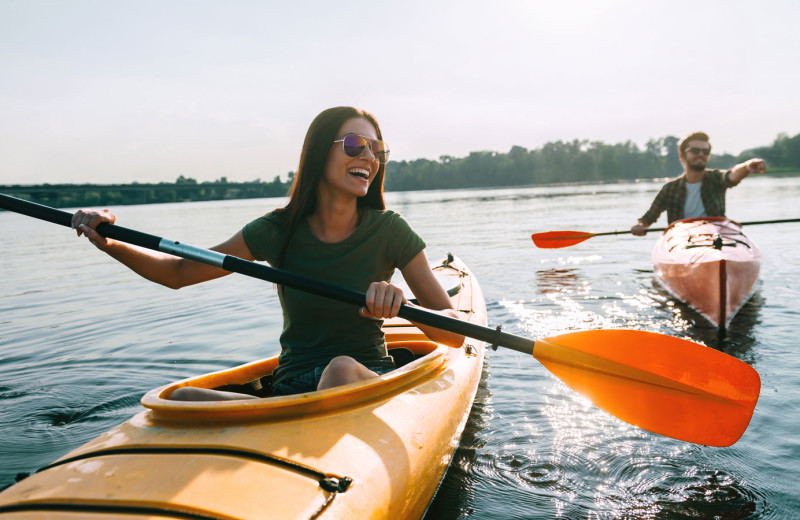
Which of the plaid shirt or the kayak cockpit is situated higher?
the plaid shirt

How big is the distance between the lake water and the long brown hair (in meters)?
1.65

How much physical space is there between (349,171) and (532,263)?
850 cm

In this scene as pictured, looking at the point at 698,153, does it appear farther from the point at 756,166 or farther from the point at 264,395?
the point at 264,395

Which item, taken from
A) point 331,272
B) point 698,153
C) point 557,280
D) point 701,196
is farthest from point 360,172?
point 701,196

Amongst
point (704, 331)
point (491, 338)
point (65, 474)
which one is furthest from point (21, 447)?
point (704, 331)

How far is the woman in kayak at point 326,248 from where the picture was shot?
2639 millimetres

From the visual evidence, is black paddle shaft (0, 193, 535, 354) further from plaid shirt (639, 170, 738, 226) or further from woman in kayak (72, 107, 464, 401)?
plaid shirt (639, 170, 738, 226)

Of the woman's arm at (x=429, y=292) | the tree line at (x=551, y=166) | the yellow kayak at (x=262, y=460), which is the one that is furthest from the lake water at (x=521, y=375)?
the tree line at (x=551, y=166)

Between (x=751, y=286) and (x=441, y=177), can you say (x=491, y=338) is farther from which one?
(x=441, y=177)

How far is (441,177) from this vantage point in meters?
95.6

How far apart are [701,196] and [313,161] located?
22.8 ft

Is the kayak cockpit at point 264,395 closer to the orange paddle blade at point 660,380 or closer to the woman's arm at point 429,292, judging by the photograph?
the woman's arm at point 429,292

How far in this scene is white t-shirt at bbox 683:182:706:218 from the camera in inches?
308

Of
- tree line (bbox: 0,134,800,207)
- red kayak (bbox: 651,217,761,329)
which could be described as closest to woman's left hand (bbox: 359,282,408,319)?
red kayak (bbox: 651,217,761,329)
